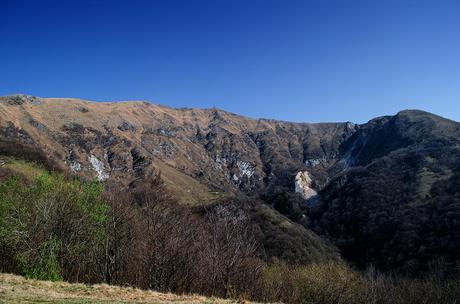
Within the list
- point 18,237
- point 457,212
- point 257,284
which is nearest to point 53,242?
point 18,237

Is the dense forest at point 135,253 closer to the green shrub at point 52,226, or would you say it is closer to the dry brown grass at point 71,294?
the green shrub at point 52,226

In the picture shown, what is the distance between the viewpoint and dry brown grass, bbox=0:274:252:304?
2559 centimetres

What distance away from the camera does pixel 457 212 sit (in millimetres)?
180875

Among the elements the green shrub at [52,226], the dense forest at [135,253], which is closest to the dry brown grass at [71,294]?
the green shrub at [52,226]

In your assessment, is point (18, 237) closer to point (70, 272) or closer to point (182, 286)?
point (70, 272)

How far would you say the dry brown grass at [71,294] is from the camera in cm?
2559

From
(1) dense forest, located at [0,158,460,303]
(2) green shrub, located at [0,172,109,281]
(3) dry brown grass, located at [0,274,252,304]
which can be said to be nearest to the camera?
(3) dry brown grass, located at [0,274,252,304]

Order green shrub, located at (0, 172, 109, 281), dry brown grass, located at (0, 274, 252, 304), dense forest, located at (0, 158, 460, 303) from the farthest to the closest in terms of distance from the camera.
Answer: dense forest, located at (0, 158, 460, 303)
green shrub, located at (0, 172, 109, 281)
dry brown grass, located at (0, 274, 252, 304)

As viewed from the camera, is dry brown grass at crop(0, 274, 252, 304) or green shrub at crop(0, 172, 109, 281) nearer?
dry brown grass at crop(0, 274, 252, 304)

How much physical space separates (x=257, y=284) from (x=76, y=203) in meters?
28.6

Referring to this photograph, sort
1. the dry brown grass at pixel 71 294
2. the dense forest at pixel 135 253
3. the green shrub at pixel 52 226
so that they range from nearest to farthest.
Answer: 1. the dry brown grass at pixel 71 294
2. the green shrub at pixel 52 226
3. the dense forest at pixel 135 253

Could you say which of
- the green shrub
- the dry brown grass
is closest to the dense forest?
the green shrub

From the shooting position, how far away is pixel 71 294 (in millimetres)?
29562

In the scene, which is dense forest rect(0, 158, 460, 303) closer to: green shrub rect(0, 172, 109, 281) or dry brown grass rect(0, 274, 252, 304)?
green shrub rect(0, 172, 109, 281)
